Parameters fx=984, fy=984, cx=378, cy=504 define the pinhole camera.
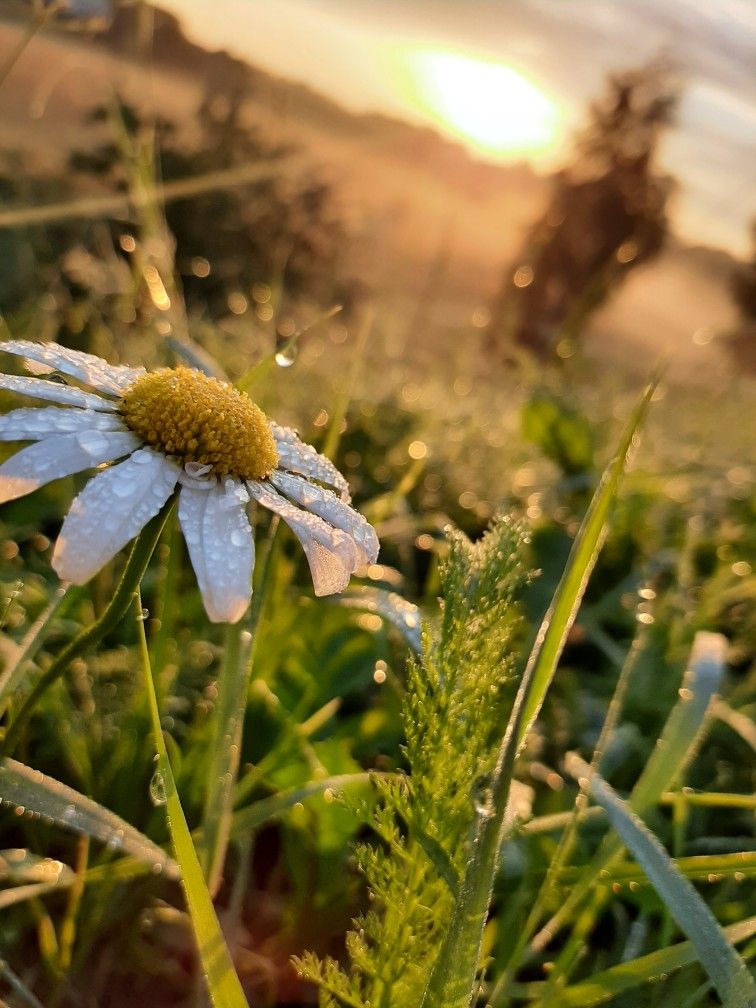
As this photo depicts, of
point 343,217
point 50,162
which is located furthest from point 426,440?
point 343,217

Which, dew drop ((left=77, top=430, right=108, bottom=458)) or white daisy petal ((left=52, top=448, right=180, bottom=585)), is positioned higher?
dew drop ((left=77, top=430, right=108, bottom=458))

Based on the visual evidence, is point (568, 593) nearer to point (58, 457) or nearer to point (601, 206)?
point (58, 457)

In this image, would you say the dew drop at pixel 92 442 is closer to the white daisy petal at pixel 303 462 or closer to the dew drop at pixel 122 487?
the dew drop at pixel 122 487

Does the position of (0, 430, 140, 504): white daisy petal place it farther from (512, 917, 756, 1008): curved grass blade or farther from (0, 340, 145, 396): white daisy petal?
(512, 917, 756, 1008): curved grass blade

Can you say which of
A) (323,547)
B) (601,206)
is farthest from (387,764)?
(601,206)

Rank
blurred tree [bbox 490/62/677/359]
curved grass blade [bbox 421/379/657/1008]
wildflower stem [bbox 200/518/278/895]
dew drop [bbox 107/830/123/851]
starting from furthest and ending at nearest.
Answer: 1. blurred tree [bbox 490/62/677/359]
2. wildflower stem [bbox 200/518/278/895]
3. dew drop [bbox 107/830/123/851]
4. curved grass blade [bbox 421/379/657/1008]

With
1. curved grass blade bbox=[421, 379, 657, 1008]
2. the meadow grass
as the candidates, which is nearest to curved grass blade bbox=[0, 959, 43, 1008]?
the meadow grass

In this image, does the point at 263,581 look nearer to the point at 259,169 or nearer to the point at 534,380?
the point at 259,169
